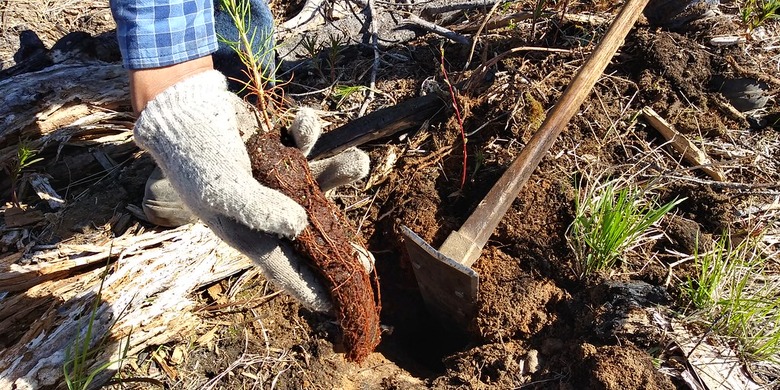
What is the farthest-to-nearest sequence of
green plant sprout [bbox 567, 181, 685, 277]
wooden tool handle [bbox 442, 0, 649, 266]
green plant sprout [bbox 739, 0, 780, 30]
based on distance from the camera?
green plant sprout [bbox 739, 0, 780, 30], wooden tool handle [bbox 442, 0, 649, 266], green plant sprout [bbox 567, 181, 685, 277]

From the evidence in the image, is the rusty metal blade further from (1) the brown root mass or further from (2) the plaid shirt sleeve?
(2) the plaid shirt sleeve

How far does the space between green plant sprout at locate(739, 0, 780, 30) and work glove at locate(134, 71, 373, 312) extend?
7.99ft

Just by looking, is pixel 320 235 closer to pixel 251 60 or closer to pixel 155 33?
pixel 251 60

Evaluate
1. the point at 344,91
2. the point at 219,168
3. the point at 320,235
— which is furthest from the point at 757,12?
the point at 219,168

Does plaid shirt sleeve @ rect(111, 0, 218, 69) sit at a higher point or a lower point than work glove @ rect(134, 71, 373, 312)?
higher

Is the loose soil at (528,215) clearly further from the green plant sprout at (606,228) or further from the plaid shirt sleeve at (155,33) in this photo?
the plaid shirt sleeve at (155,33)

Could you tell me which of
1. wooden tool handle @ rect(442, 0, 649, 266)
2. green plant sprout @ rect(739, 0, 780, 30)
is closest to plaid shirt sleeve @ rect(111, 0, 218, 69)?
wooden tool handle @ rect(442, 0, 649, 266)

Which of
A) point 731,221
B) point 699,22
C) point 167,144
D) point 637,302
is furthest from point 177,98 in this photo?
point 699,22

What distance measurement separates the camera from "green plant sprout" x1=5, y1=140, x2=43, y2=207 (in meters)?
2.42

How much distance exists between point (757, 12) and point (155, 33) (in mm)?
3002

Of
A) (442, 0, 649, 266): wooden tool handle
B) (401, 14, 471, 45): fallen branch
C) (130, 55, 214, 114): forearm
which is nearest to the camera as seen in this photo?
(130, 55, 214, 114): forearm

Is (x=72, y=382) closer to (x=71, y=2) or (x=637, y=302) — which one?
(x=637, y=302)

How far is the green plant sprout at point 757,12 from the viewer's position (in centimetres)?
278

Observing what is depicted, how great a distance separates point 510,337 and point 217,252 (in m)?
1.28
